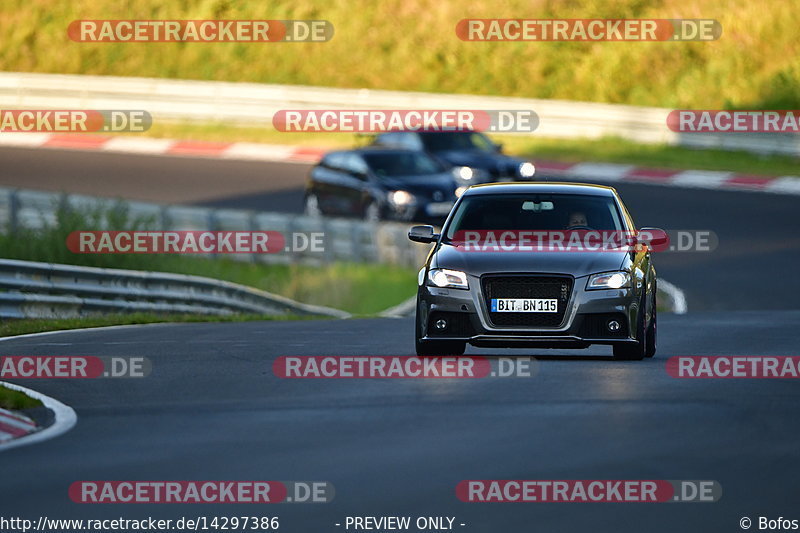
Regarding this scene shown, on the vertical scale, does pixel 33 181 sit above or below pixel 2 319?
above

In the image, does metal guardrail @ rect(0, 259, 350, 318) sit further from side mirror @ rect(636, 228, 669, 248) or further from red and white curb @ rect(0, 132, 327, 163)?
red and white curb @ rect(0, 132, 327, 163)

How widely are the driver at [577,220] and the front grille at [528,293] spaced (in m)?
1.06

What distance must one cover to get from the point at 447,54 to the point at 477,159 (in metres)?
15.6

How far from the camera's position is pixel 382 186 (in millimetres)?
31375

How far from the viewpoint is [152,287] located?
2519 centimetres

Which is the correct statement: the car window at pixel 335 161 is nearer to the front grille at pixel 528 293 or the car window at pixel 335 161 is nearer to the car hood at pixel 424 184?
the car hood at pixel 424 184

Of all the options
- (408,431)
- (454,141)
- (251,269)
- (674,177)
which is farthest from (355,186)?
(408,431)

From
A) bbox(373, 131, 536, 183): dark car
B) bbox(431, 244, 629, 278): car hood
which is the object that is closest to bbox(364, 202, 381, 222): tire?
bbox(373, 131, 536, 183): dark car

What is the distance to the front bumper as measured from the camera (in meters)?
14.0

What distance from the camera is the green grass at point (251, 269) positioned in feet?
84.3

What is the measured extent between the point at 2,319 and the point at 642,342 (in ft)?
28.5

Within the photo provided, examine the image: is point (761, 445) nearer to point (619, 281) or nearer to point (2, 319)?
point (619, 281)

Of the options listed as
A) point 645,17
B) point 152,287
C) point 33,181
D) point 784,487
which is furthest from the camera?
point 645,17

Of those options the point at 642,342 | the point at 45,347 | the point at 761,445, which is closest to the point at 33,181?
the point at 45,347
